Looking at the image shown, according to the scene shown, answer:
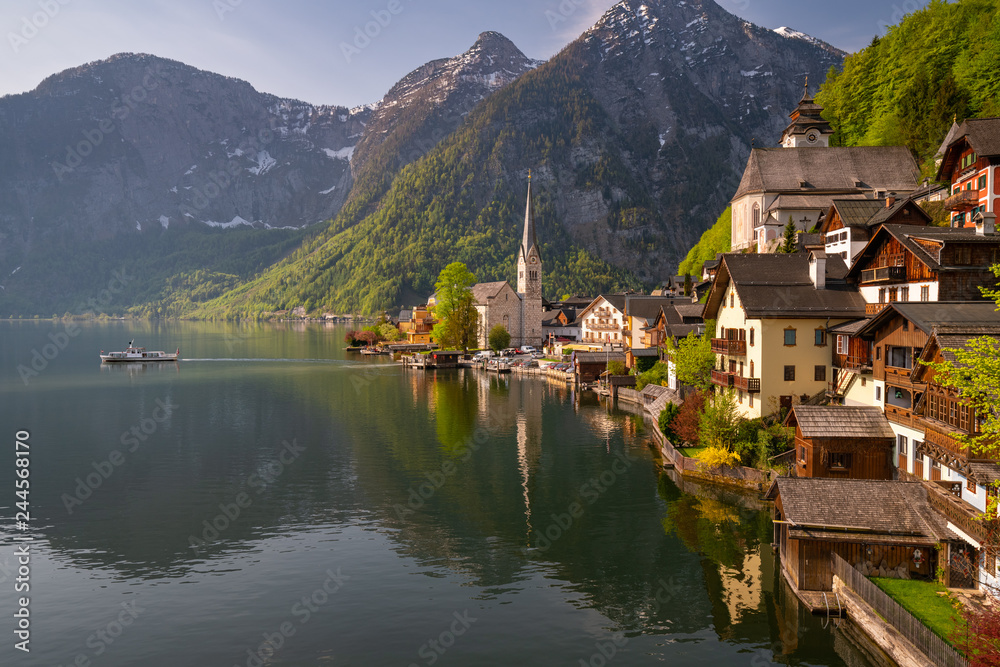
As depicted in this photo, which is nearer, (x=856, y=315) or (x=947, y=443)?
(x=947, y=443)

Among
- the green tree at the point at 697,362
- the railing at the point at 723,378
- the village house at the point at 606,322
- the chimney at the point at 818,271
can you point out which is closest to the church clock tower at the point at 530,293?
the village house at the point at 606,322

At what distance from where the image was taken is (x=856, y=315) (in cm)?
4384

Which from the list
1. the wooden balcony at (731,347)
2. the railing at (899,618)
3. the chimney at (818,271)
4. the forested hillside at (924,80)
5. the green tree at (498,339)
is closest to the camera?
the railing at (899,618)

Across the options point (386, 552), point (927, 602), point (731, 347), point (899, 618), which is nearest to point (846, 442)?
point (927, 602)

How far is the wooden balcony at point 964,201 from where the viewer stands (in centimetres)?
4875

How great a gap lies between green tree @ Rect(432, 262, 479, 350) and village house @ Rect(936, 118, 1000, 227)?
99.5 metres

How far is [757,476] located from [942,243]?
1746cm

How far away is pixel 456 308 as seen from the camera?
145500 millimetres

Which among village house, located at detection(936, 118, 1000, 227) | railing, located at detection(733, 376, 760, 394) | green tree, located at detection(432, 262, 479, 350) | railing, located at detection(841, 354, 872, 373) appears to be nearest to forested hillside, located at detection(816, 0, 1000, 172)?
village house, located at detection(936, 118, 1000, 227)

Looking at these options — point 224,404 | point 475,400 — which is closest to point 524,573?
point 475,400

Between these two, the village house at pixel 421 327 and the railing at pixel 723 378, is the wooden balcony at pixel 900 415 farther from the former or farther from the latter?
the village house at pixel 421 327

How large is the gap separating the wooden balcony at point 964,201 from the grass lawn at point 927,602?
112ft

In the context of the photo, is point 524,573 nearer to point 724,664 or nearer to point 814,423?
point 724,664

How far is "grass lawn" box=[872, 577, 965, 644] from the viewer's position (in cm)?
2309
